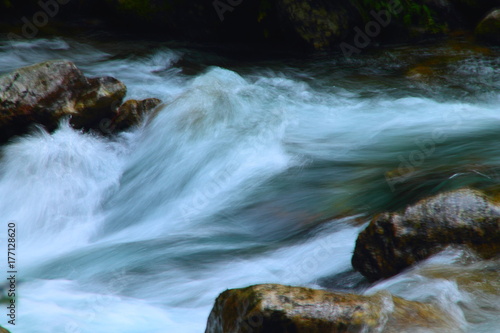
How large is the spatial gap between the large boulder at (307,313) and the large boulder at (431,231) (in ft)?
2.31

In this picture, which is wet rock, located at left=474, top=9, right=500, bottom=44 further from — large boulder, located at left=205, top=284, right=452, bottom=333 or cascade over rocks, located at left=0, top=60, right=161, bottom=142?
large boulder, located at left=205, top=284, right=452, bottom=333

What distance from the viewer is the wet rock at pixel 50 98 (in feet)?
20.0

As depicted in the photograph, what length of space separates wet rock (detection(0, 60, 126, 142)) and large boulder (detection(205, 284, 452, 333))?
4.02m

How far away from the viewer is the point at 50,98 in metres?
6.29

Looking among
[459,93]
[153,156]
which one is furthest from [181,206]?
[459,93]

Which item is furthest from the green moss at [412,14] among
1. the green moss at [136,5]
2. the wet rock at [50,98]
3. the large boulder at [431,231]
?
the large boulder at [431,231]

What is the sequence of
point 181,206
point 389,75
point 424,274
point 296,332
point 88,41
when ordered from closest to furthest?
point 296,332
point 424,274
point 181,206
point 389,75
point 88,41

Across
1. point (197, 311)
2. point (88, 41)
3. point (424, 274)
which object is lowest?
point (197, 311)

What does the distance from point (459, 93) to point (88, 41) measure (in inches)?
233

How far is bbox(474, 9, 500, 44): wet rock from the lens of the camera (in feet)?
31.3

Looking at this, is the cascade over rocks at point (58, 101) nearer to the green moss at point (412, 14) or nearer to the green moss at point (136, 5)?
the green moss at point (136, 5)

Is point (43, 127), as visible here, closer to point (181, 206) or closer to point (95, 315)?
point (181, 206)

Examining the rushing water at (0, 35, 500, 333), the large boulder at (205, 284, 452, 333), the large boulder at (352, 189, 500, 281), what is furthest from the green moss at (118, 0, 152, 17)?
the large boulder at (205, 284, 452, 333)

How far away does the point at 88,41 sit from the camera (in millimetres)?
9578
